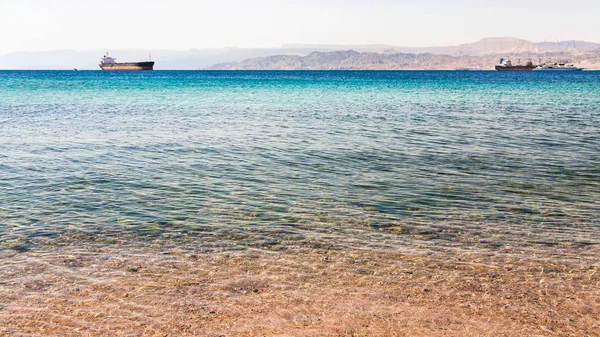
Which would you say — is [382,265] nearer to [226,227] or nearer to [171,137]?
[226,227]

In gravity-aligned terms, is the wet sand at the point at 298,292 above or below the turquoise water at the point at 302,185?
below

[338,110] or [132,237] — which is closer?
[132,237]

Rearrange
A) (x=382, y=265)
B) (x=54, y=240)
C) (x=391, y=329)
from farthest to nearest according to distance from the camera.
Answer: (x=54, y=240)
(x=382, y=265)
(x=391, y=329)

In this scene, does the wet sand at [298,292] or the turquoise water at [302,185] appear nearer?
the wet sand at [298,292]

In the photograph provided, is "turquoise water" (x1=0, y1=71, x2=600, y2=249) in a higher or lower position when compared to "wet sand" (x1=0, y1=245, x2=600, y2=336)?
higher

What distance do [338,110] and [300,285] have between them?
33891 millimetres

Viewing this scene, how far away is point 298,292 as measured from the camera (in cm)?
761

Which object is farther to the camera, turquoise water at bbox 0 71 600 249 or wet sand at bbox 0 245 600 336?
turquoise water at bbox 0 71 600 249

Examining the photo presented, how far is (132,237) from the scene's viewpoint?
10.1 meters

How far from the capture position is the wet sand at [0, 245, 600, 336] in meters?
6.55

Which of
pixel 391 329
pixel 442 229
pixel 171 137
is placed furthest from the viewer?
pixel 171 137

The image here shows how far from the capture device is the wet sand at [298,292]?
655cm

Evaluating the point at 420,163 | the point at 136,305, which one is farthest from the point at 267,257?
the point at 420,163

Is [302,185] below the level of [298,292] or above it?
above
